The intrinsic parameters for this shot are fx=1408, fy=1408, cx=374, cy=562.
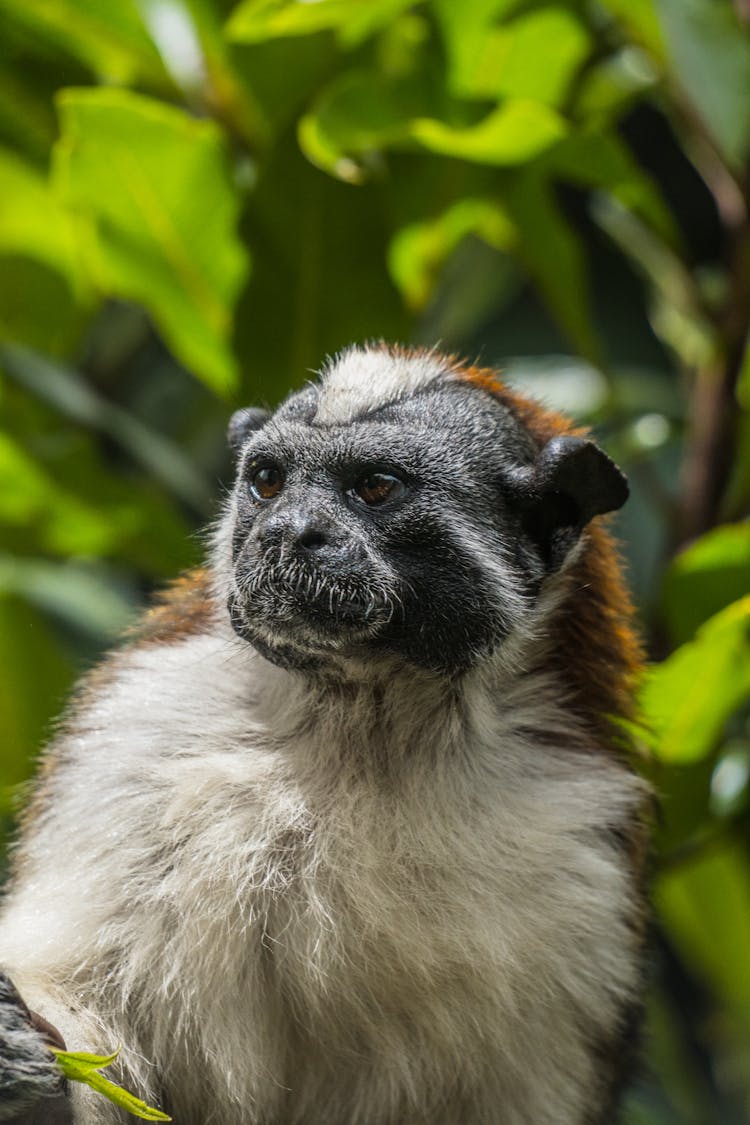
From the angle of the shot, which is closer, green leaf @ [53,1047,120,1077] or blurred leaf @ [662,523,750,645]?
green leaf @ [53,1047,120,1077]

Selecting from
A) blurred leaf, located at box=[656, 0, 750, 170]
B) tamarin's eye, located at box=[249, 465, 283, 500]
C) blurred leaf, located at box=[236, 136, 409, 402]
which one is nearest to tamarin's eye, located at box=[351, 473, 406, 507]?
tamarin's eye, located at box=[249, 465, 283, 500]

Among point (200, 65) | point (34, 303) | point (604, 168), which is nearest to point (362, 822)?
point (604, 168)

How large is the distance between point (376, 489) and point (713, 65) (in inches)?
47.4

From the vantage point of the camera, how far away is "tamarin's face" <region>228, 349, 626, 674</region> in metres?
1.51

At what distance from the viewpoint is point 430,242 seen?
8.09 feet

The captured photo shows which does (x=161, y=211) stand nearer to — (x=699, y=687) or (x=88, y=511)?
(x=88, y=511)

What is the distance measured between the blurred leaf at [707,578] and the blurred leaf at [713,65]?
2.24 ft

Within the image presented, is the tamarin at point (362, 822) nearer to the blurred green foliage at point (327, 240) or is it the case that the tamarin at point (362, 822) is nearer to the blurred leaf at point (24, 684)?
the blurred green foliage at point (327, 240)

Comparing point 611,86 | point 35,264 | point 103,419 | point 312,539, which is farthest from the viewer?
point 611,86

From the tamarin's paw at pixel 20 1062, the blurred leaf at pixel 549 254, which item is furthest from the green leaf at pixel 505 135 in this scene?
the tamarin's paw at pixel 20 1062

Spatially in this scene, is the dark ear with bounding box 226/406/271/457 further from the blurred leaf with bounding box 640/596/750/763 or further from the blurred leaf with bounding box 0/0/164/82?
the blurred leaf with bounding box 0/0/164/82

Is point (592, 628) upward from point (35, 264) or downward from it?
downward

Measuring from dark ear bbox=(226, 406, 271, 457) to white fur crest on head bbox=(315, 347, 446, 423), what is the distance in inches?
4.0

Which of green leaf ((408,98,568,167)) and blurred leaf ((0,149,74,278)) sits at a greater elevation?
blurred leaf ((0,149,74,278))
